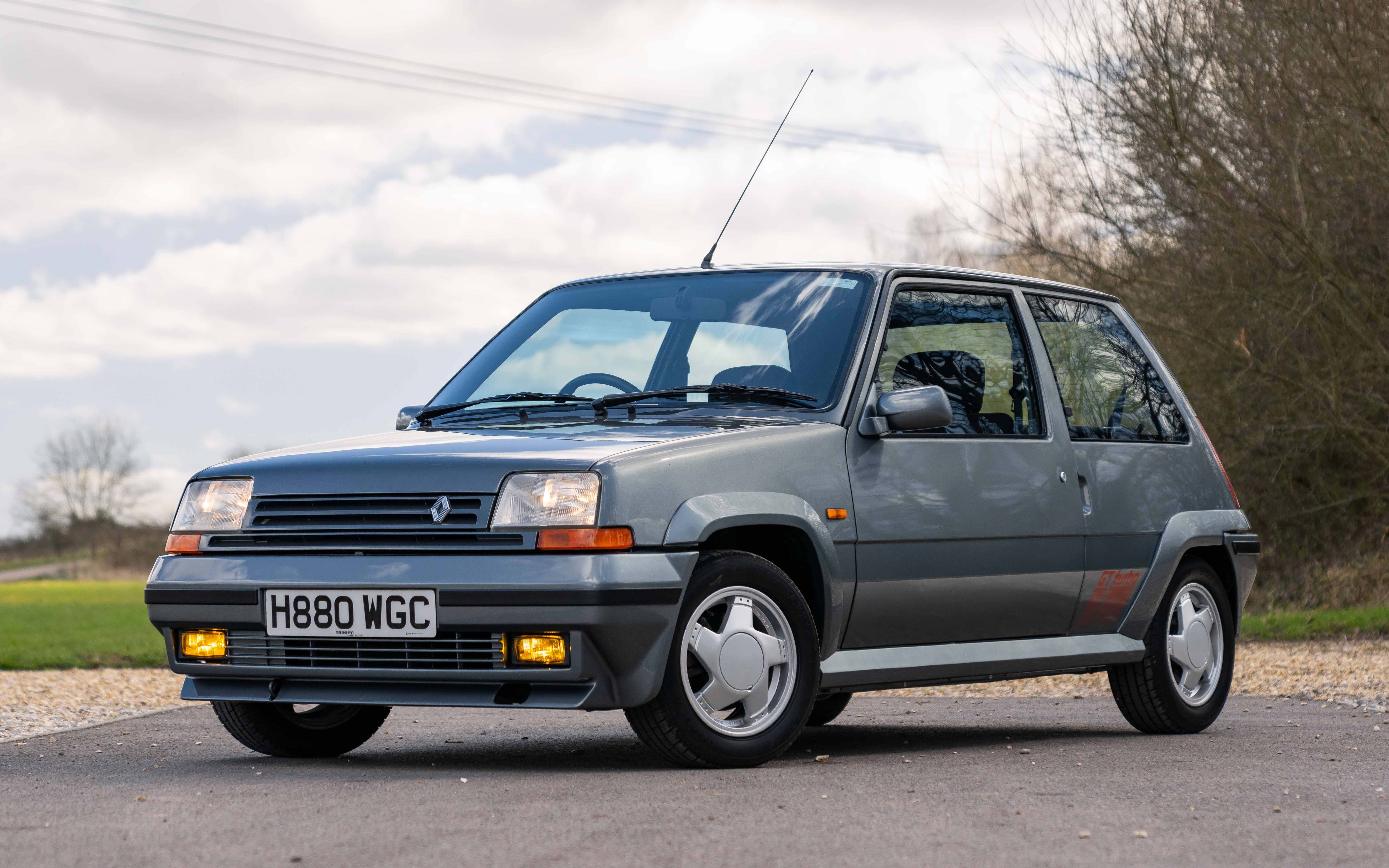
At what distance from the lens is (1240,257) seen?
49.0 ft

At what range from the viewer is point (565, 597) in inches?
203

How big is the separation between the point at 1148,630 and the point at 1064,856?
3.51 metres

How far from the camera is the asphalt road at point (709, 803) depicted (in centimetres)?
413

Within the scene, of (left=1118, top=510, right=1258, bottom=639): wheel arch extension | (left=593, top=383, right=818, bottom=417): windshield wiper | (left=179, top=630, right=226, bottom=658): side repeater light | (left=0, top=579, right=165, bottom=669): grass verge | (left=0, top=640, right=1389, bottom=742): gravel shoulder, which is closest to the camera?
(left=179, top=630, right=226, bottom=658): side repeater light

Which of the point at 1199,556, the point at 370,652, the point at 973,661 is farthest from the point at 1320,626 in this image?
the point at 370,652

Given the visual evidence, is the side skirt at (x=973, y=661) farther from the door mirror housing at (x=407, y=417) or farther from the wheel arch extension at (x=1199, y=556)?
the door mirror housing at (x=407, y=417)

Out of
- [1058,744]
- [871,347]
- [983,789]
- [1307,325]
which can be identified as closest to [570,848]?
[983,789]

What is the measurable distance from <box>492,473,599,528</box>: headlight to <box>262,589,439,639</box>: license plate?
13.8 inches

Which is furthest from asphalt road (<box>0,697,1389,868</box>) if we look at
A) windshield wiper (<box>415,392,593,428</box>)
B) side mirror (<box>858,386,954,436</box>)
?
windshield wiper (<box>415,392,593,428</box>)

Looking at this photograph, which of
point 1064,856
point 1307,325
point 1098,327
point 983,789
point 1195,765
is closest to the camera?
Answer: point 1064,856

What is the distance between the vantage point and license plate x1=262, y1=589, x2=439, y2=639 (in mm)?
5344

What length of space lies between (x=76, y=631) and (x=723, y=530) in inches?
995

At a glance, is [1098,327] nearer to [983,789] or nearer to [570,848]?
[983,789]

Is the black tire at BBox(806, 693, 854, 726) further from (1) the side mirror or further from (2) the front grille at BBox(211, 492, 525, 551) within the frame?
(2) the front grille at BBox(211, 492, 525, 551)
